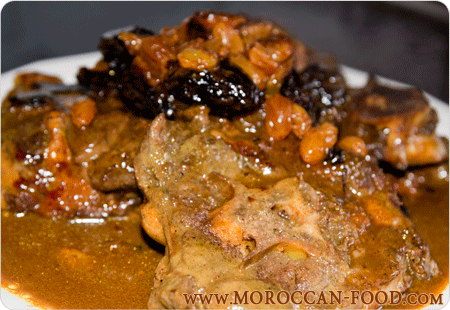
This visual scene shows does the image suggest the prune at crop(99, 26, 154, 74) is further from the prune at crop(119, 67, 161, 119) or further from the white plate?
the white plate

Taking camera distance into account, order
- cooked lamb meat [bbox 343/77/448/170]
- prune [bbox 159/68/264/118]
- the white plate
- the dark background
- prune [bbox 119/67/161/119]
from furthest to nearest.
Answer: the dark background → the white plate → cooked lamb meat [bbox 343/77/448/170] → prune [bbox 119/67/161/119] → prune [bbox 159/68/264/118]

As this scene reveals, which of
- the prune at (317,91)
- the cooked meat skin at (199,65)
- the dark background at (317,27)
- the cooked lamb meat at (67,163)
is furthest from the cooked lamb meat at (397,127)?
the dark background at (317,27)

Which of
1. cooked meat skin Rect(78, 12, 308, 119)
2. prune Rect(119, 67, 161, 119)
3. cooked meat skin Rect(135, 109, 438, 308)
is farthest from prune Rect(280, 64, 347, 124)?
prune Rect(119, 67, 161, 119)

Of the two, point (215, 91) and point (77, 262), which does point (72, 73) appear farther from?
point (77, 262)

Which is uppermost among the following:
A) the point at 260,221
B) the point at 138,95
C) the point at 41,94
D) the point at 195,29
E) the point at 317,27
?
the point at 195,29

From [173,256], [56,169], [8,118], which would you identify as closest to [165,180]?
[173,256]

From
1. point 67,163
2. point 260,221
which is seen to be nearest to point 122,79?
point 67,163

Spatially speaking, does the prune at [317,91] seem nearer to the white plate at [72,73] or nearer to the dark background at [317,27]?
the white plate at [72,73]
